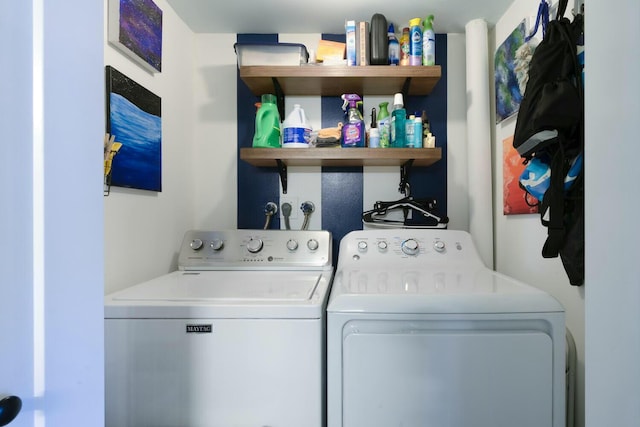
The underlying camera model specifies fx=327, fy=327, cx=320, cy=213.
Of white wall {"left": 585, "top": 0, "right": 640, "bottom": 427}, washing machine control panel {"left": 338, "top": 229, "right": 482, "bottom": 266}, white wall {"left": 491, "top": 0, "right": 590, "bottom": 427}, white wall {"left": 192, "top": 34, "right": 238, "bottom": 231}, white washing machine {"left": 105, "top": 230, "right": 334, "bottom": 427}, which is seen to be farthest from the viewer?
white wall {"left": 192, "top": 34, "right": 238, "bottom": 231}

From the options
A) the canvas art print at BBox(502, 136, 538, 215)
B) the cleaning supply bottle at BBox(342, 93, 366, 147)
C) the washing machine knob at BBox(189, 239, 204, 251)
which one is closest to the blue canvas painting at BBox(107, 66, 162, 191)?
the washing machine knob at BBox(189, 239, 204, 251)

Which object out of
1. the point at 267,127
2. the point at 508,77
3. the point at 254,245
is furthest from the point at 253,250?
the point at 508,77

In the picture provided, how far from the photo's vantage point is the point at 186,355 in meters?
0.95

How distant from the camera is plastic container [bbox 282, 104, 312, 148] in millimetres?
1658

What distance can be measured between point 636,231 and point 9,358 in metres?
0.95

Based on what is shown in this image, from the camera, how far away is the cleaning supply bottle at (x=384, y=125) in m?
1.71

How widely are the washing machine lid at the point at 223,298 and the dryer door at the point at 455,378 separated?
0.24 m

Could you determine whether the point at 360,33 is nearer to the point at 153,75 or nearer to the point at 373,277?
the point at 153,75

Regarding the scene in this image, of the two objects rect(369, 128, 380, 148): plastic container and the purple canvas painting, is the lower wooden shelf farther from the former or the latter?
the purple canvas painting

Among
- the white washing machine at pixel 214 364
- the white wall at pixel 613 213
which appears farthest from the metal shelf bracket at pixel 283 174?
the white wall at pixel 613 213

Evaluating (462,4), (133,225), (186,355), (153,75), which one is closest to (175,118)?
(153,75)

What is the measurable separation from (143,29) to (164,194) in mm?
739

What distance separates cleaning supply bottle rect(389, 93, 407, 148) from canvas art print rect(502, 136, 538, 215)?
52 cm

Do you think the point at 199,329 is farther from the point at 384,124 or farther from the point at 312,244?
the point at 384,124
